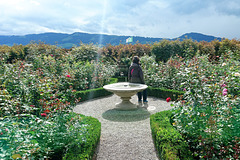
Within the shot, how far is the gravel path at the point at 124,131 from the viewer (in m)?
3.68

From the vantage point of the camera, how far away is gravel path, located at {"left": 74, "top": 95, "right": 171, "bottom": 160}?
3680 mm

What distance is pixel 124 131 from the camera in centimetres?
474

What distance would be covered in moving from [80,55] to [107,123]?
1138 centimetres

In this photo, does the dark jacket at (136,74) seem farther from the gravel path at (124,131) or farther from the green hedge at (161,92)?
the green hedge at (161,92)

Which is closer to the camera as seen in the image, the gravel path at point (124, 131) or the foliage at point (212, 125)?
the foliage at point (212, 125)

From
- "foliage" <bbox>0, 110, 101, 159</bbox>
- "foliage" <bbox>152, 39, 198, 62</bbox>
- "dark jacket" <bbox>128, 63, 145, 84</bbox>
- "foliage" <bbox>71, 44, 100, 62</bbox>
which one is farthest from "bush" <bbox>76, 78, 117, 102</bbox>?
"foliage" <bbox>152, 39, 198, 62</bbox>

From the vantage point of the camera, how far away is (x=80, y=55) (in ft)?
52.0

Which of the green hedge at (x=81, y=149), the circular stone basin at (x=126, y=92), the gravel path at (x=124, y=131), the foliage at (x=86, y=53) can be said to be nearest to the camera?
the green hedge at (x=81, y=149)

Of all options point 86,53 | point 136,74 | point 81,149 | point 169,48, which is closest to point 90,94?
point 136,74

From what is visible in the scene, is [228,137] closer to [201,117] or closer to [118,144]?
[201,117]

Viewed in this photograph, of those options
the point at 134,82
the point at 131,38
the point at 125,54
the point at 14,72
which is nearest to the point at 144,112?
the point at 134,82

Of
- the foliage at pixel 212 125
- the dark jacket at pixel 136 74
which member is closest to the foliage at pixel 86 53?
the dark jacket at pixel 136 74

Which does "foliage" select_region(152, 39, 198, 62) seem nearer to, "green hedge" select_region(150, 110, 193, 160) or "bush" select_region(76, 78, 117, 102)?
"bush" select_region(76, 78, 117, 102)

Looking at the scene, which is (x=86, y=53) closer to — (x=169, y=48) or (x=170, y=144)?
(x=169, y=48)
